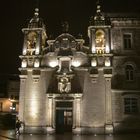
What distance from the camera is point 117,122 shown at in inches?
1300

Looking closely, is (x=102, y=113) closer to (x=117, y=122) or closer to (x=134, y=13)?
(x=117, y=122)

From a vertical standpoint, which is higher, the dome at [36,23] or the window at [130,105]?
the dome at [36,23]

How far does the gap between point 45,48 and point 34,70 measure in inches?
127

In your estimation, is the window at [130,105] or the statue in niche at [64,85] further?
the statue in niche at [64,85]

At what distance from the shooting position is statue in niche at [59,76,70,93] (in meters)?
34.2

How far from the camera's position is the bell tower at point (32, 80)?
1336 inches

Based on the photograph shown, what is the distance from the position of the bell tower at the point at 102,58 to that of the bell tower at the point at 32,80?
630cm

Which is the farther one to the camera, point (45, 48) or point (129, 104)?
point (45, 48)

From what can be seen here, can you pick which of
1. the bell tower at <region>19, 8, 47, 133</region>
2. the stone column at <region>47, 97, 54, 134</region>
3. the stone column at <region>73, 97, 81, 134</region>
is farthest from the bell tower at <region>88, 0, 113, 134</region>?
the bell tower at <region>19, 8, 47, 133</region>

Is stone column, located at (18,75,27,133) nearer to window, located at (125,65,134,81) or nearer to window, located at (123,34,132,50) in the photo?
window, located at (125,65,134,81)

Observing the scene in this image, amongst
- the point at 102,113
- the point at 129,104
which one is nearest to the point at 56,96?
the point at 102,113

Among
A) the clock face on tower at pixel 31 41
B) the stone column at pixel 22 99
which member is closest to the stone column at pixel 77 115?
the stone column at pixel 22 99

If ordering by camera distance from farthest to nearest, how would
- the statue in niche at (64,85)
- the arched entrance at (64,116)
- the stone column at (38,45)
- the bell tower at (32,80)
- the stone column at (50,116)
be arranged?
the stone column at (38,45) → the statue in niche at (64,85) → the arched entrance at (64,116) → the bell tower at (32,80) → the stone column at (50,116)

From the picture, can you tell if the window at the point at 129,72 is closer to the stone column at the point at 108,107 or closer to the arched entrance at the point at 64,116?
the stone column at the point at 108,107
